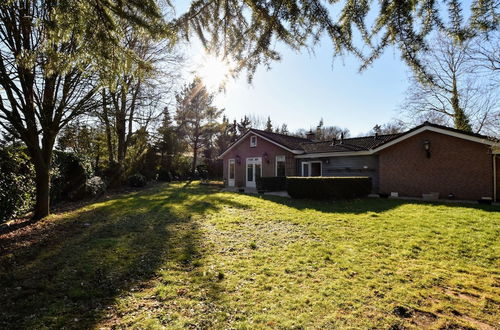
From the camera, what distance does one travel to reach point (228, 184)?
2303cm

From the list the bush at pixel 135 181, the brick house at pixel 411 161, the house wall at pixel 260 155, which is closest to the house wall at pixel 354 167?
Answer: the brick house at pixel 411 161

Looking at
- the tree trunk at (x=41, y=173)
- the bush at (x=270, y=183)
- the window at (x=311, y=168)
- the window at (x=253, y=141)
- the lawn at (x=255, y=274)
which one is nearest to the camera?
the lawn at (x=255, y=274)

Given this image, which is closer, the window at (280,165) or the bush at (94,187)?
the bush at (94,187)

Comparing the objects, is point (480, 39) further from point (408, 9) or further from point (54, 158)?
point (54, 158)

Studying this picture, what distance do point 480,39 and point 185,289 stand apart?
14.4 feet

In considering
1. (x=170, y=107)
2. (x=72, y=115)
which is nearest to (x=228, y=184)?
(x=170, y=107)

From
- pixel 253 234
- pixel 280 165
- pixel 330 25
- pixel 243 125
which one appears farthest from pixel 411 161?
pixel 243 125

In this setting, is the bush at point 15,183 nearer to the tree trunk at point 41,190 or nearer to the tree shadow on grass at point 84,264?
the tree trunk at point 41,190

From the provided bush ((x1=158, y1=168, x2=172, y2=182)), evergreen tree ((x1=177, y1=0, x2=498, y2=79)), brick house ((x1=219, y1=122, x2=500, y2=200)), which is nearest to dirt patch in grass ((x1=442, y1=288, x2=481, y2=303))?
evergreen tree ((x1=177, y1=0, x2=498, y2=79))

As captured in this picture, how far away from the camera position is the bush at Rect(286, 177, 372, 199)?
38.1 feet

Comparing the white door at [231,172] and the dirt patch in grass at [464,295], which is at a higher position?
the white door at [231,172]

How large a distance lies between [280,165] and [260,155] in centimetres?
223

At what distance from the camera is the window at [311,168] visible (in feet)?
58.0

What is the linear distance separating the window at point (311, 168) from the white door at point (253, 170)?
4022 mm
